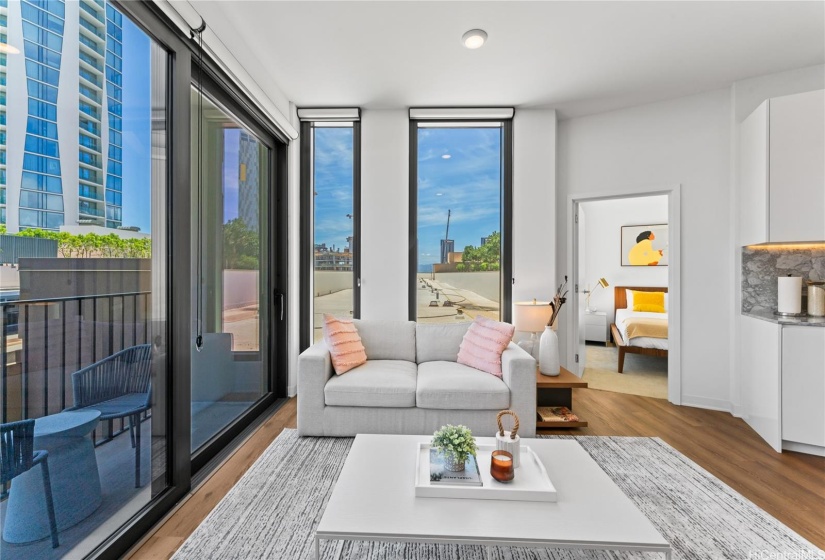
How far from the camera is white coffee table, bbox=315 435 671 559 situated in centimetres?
121

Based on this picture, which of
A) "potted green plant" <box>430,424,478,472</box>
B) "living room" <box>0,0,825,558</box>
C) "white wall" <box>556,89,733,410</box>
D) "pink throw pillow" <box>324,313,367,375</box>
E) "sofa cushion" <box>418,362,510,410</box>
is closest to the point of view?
"living room" <box>0,0,825,558</box>

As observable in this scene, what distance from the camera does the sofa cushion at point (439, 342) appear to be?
323cm

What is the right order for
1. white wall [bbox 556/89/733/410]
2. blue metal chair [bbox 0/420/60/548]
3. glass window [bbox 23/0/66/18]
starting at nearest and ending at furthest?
blue metal chair [bbox 0/420/60/548] → glass window [bbox 23/0/66/18] → white wall [bbox 556/89/733/410]

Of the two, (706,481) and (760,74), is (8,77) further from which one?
(760,74)

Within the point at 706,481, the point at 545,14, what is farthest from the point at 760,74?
the point at 706,481

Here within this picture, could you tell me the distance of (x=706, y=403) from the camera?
3.37m

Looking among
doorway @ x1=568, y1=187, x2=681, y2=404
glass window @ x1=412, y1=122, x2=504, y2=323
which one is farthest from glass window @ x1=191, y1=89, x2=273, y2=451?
doorway @ x1=568, y1=187, x2=681, y2=404

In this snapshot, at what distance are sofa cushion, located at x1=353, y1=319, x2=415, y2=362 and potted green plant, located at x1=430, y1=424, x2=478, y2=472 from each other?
66.9 inches

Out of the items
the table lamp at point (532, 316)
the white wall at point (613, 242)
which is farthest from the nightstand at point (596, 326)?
the table lamp at point (532, 316)

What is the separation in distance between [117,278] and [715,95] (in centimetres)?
471

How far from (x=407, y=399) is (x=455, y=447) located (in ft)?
3.59

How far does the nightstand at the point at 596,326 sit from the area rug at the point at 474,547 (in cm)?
364

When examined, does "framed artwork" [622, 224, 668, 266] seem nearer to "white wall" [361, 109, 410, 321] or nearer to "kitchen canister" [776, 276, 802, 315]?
"kitchen canister" [776, 276, 802, 315]

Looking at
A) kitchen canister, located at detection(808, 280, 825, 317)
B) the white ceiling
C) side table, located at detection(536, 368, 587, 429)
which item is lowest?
side table, located at detection(536, 368, 587, 429)
